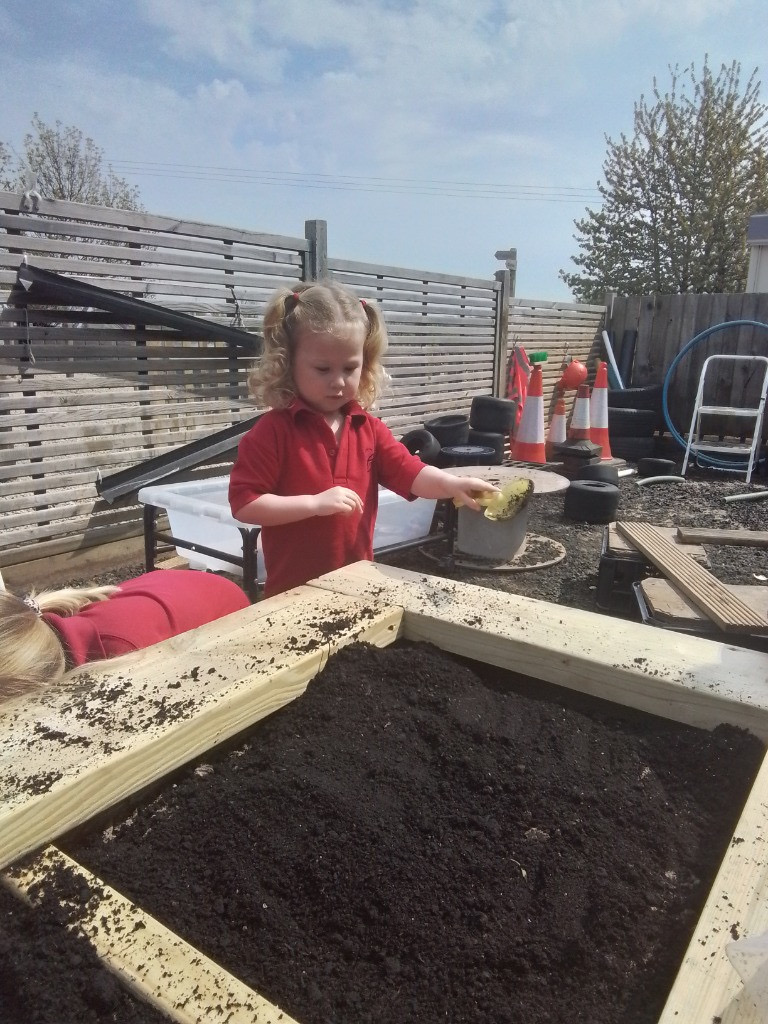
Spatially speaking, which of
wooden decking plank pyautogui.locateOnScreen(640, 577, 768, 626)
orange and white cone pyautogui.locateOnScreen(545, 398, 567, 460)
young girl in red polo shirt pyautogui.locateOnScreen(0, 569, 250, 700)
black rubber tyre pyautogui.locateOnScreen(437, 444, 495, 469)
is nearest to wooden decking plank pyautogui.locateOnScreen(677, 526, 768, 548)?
wooden decking plank pyautogui.locateOnScreen(640, 577, 768, 626)

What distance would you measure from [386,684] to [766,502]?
22.3 ft

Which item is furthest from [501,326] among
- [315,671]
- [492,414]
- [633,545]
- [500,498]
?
[315,671]

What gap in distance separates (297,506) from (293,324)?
609mm

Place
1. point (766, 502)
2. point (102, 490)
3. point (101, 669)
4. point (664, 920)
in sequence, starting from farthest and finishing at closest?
point (766, 502) < point (102, 490) < point (101, 669) < point (664, 920)

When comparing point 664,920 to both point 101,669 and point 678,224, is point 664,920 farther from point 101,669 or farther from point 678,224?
point 678,224

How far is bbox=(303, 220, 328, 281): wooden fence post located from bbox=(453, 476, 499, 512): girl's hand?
12.8ft

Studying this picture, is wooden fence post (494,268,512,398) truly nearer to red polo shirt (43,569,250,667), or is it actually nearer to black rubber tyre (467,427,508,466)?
black rubber tyre (467,427,508,466)

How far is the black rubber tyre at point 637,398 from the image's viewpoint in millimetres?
9711

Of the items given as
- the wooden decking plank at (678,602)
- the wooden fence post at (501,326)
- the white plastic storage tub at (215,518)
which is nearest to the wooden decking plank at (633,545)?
the wooden decking plank at (678,602)

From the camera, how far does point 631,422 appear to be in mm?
9250

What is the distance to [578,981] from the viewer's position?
0.72 m


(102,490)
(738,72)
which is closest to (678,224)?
(738,72)

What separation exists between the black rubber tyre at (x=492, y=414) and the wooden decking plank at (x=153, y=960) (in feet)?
22.5

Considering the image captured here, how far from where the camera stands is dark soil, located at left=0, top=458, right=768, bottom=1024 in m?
0.70
